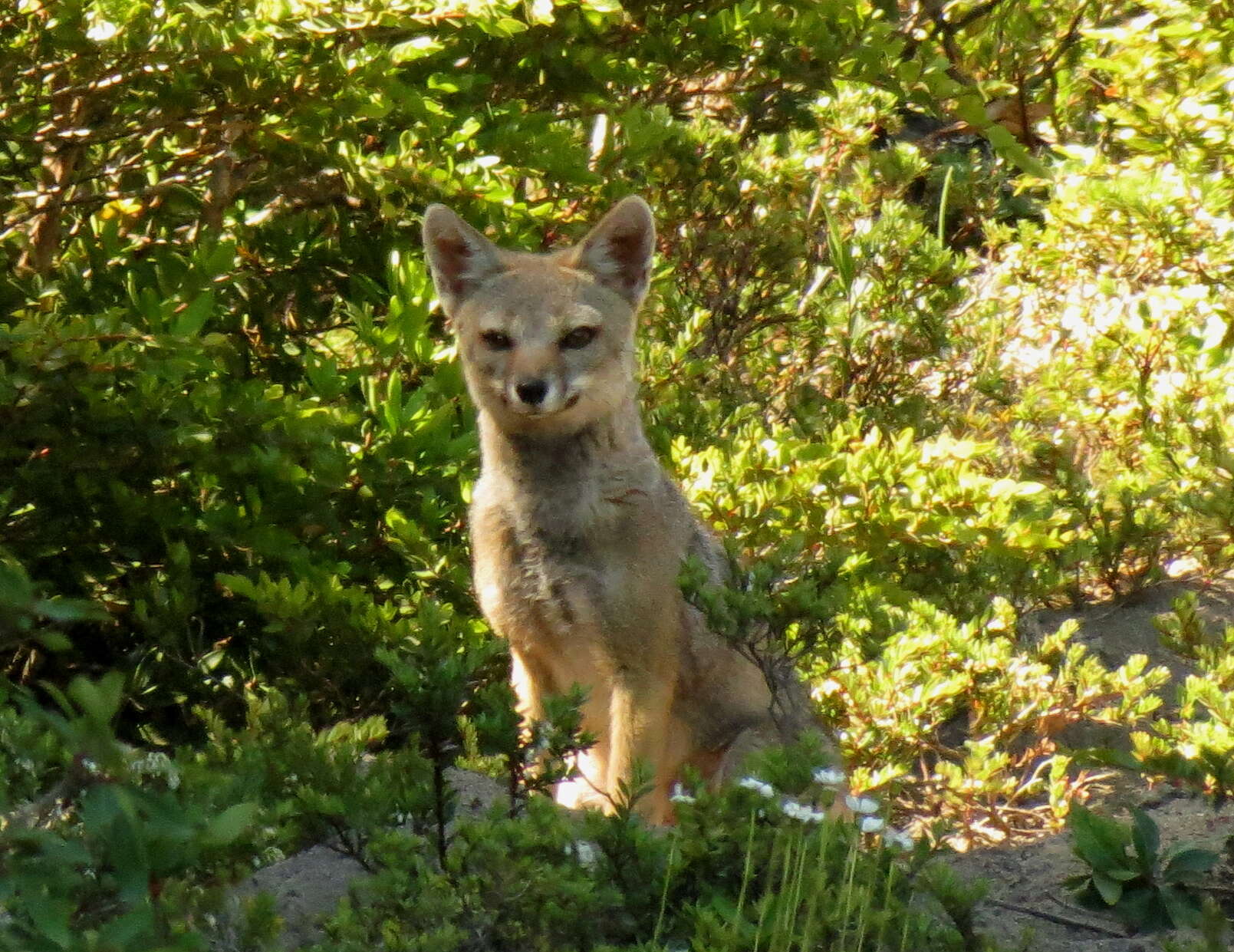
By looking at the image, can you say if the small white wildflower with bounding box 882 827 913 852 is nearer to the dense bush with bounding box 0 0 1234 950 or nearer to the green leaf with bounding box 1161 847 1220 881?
the dense bush with bounding box 0 0 1234 950

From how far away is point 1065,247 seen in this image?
700 centimetres

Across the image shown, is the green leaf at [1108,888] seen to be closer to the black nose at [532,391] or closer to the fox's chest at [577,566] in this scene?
the fox's chest at [577,566]

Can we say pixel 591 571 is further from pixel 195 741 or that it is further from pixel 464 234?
pixel 195 741

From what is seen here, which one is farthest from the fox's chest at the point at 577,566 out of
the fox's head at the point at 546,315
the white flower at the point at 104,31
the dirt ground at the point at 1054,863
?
the white flower at the point at 104,31

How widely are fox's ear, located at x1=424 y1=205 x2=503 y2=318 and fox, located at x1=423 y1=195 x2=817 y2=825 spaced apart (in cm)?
2

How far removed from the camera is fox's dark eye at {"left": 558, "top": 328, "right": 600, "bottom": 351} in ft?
15.9

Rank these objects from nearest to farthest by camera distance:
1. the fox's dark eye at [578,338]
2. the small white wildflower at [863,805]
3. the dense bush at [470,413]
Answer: the small white wildflower at [863,805], the dense bush at [470,413], the fox's dark eye at [578,338]

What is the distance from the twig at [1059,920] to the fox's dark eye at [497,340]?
220cm

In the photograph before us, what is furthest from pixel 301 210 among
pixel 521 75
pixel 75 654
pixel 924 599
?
pixel 924 599

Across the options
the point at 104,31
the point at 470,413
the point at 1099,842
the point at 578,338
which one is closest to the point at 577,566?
the point at 578,338

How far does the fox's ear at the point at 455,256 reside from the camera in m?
5.12

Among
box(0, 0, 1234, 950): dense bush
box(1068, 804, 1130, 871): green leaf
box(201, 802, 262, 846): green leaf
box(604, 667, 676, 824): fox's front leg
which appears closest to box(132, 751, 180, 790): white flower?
box(0, 0, 1234, 950): dense bush

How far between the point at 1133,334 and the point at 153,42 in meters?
4.08

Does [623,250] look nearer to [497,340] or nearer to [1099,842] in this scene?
[497,340]
